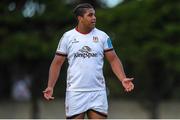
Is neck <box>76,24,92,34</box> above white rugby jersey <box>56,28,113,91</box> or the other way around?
above

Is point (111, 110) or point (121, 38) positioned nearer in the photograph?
point (121, 38)

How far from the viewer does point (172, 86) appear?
48.8ft

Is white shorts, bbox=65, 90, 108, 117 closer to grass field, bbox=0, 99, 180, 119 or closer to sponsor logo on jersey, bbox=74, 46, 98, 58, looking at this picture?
sponsor logo on jersey, bbox=74, 46, 98, 58

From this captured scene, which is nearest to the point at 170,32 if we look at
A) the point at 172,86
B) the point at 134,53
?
the point at 134,53

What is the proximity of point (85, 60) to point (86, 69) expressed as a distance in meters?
0.08

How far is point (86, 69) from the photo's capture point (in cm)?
585

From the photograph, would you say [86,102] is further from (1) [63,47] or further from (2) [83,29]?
(2) [83,29]

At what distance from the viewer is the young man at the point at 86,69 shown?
19.2ft

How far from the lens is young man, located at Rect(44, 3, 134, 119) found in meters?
5.86

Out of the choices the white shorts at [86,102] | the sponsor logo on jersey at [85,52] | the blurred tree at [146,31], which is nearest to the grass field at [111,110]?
the blurred tree at [146,31]

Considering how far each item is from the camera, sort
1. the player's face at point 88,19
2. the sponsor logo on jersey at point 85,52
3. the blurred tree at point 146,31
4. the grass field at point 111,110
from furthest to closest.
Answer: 1. the grass field at point 111,110
2. the blurred tree at point 146,31
3. the player's face at point 88,19
4. the sponsor logo on jersey at point 85,52

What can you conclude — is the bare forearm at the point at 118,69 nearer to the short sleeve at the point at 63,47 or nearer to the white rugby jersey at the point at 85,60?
the white rugby jersey at the point at 85,60

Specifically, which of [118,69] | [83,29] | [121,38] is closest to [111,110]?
[121,38]

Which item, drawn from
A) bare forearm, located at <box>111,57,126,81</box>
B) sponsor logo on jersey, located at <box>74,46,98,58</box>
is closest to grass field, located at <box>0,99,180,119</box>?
bare forearm, located at <box>111,57,126,81</box>
